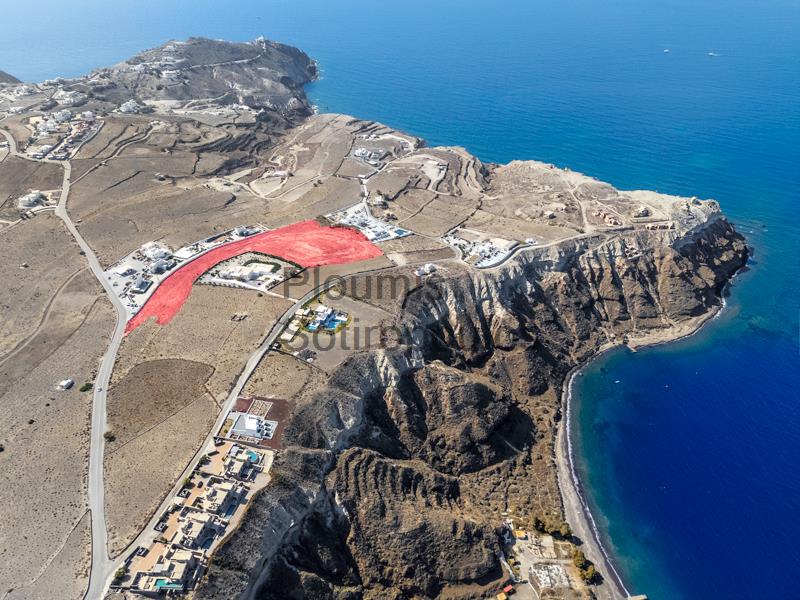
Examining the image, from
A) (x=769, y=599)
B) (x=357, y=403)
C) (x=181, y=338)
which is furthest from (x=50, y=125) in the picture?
(x=769, y=599)

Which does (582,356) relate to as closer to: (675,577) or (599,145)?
(675,577)

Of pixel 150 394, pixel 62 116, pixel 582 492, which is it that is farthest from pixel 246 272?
pixel 62 116

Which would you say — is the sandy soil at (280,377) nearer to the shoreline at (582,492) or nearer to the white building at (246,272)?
the white building at (246,272)

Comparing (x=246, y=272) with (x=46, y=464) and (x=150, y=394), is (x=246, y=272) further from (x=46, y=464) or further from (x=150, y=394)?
(x=46, y=464)

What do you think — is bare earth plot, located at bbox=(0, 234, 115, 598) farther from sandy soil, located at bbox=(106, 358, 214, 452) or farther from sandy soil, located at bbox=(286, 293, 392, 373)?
sandy soil, located at bbox=(286, 293, 392, 373)

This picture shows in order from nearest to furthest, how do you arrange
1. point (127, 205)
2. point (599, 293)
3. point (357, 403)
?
point (357, 403) < point (599, 293) < point (127, 205)

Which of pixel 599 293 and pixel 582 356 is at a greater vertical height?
pixel 599 293
